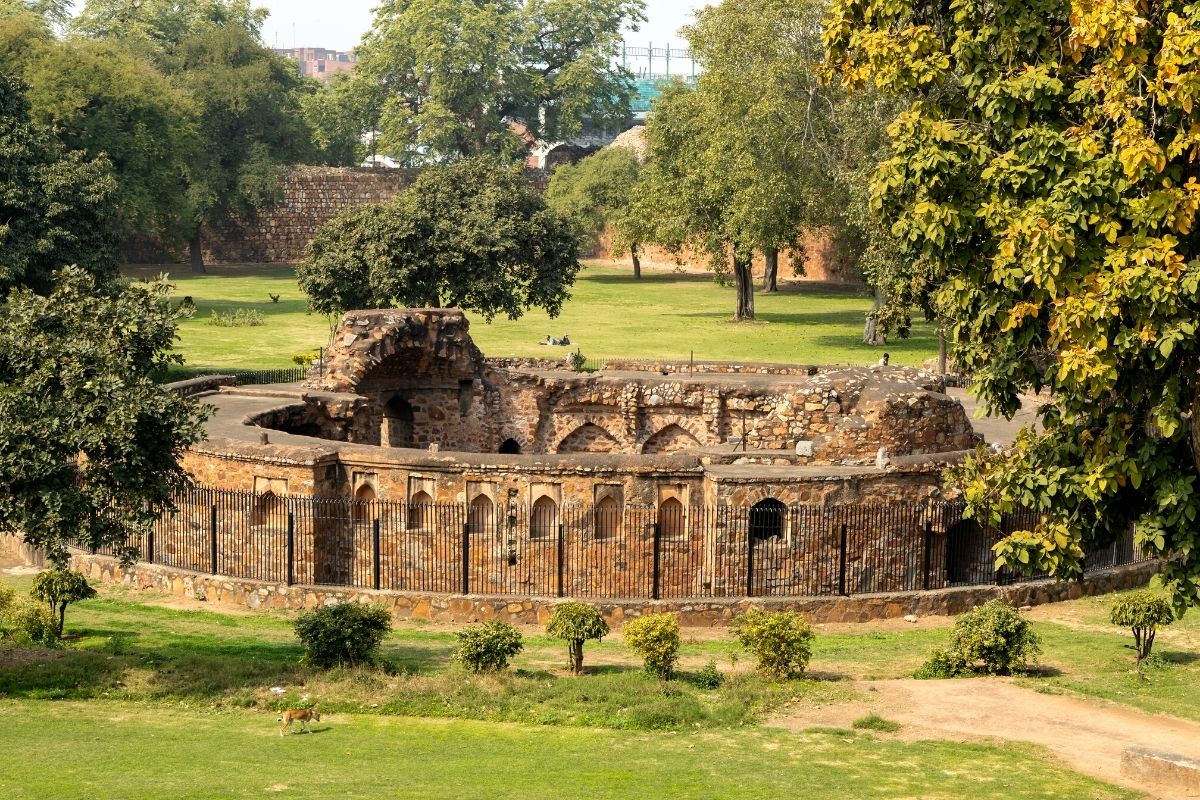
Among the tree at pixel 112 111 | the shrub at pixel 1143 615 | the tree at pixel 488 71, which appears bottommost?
the shrub at pixel 1143 615

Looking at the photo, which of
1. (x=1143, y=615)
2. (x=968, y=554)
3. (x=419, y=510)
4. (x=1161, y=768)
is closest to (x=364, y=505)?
(x=419, y=510)

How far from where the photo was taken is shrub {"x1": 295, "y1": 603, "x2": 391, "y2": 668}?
730 inches

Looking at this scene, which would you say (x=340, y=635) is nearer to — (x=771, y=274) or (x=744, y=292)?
(x=744, y=292)

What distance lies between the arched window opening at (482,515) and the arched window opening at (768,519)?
12.1 ft

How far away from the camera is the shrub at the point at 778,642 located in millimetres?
18578

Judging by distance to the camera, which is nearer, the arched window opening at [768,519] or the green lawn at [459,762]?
the green lawn at [459,762]

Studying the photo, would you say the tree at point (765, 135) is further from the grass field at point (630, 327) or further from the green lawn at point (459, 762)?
the green lawn at point (459, 762)

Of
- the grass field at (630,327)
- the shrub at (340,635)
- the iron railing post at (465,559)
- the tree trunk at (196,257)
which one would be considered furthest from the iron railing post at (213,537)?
the tree trunk at (196,257)

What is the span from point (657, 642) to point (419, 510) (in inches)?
245

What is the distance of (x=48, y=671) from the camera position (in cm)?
1812

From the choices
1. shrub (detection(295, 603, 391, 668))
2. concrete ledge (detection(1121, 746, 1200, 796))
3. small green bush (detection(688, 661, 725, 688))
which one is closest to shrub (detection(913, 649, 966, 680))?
small green bush (detection(688, 661, 725, 688))

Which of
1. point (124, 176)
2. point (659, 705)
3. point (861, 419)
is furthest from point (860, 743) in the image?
point (124, 176)

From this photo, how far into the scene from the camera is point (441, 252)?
44344 mm

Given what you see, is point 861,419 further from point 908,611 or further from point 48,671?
point 48,671
